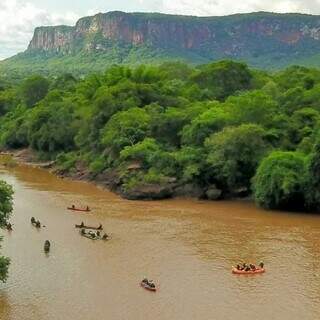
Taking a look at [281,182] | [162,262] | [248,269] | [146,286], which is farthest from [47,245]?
[281,182]

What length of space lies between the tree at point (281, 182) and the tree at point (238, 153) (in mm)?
3269

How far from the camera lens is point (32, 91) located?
3967 inches

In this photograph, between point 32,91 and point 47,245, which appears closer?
point 47,245

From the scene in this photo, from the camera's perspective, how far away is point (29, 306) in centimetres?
2936

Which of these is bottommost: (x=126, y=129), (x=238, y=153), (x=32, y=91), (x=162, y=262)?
(x=162, y=262)

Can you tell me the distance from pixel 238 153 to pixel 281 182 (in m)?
6.52

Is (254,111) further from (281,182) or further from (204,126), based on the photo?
(281,182)

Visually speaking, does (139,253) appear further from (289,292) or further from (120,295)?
(289,292)

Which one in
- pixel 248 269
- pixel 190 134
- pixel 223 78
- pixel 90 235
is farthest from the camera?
pixel 223 78

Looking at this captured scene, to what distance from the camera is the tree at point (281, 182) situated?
50.5 meters

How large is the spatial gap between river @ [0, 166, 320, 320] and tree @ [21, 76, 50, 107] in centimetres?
4690

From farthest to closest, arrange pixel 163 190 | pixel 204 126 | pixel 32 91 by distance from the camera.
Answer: pixel 32 91, pixel 204 126, pixel 163 190

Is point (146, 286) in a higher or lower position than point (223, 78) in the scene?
lower

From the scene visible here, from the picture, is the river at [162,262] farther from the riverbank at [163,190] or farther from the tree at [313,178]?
the tree at [313,178]
